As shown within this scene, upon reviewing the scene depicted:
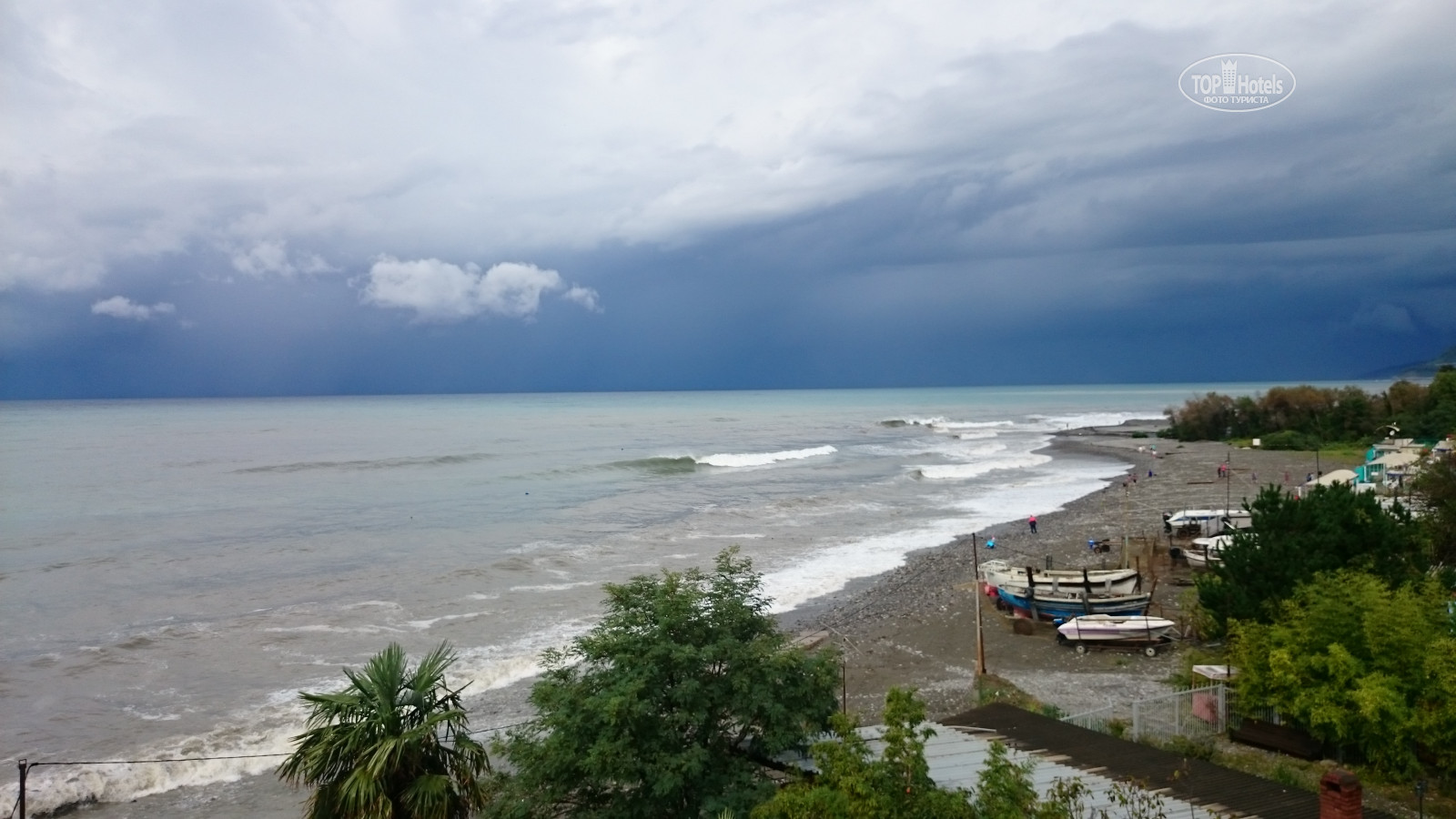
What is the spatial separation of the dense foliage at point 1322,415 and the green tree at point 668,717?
244 feet

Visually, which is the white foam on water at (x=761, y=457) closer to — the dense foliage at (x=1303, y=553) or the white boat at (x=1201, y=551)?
the white boat at (x=1201, y=551)

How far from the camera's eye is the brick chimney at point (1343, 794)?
9.72m

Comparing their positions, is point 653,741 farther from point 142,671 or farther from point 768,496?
point 768,496

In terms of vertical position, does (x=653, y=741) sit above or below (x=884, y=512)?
above

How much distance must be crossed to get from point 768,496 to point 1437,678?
51076 mm

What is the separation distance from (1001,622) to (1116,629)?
4.24m

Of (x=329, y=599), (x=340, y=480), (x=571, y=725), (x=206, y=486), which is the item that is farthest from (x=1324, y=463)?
(x=206, y=486)

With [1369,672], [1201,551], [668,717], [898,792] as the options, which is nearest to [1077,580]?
[1201,551]

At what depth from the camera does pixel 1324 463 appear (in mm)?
69375

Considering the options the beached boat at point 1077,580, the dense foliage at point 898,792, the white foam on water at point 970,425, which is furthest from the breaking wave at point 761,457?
the dense foliage at point 898,792

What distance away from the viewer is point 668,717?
37.7 ft

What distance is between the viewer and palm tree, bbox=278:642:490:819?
1073 centimetres

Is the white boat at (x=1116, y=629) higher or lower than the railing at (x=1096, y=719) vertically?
lower

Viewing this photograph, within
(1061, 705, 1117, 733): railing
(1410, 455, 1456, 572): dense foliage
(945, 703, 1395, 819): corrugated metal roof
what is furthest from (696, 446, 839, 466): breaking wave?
(945, 703, 1395, 819): corrugated metal roof
